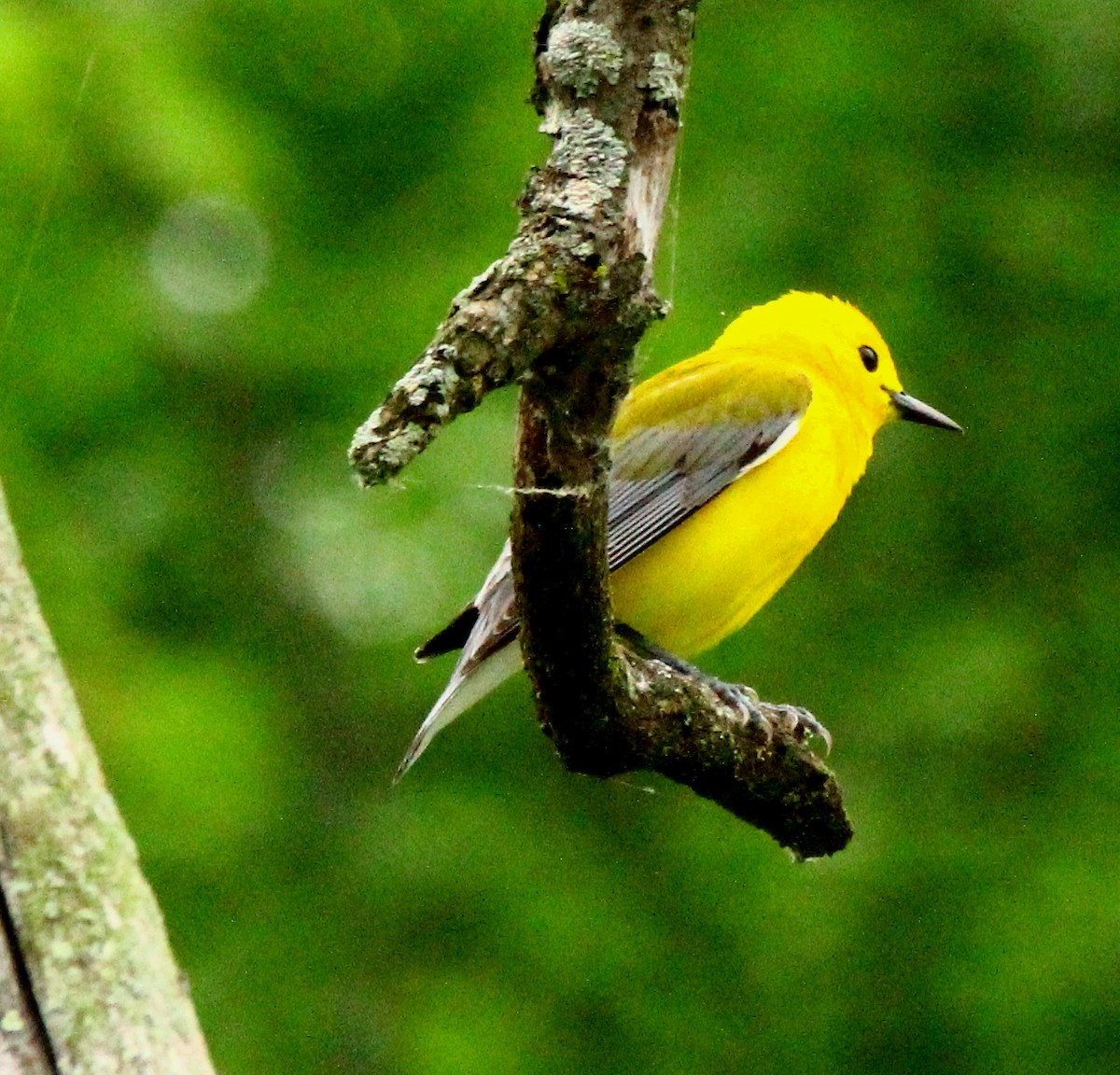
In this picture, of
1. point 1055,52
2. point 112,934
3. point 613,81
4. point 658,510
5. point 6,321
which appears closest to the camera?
point 112,934

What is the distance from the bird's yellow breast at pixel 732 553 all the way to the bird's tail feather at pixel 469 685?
1.49 ft

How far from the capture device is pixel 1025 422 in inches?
283

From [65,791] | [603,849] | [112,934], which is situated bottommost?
[603,849]

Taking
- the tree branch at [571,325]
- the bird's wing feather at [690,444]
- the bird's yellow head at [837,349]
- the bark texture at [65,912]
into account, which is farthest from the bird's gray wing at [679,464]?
the bark texture at [65,912]

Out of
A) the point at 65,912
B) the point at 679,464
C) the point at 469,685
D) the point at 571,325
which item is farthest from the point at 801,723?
the point at 65,912

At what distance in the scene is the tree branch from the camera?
2.39m

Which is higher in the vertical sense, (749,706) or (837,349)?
(837,349)

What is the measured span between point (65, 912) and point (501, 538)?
172 inches

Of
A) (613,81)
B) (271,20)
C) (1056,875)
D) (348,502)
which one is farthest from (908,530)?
(613,81)

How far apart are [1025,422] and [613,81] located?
4706mm

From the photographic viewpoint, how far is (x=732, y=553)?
5.11m

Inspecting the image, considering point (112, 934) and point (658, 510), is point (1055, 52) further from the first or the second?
point (112, 934)

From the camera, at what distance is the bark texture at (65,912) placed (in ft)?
8.09

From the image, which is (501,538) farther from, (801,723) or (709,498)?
(801,723)
